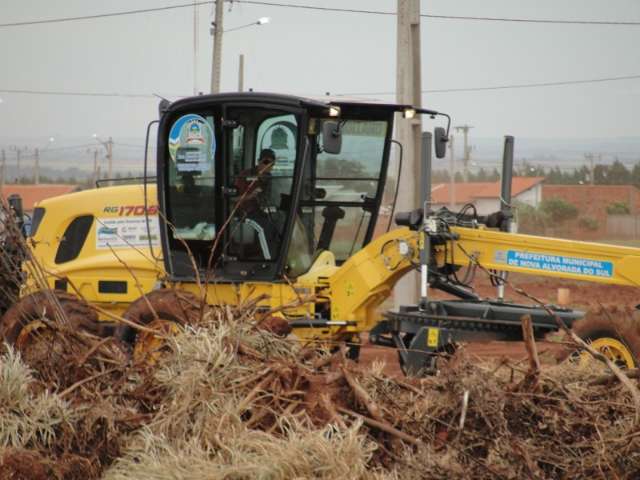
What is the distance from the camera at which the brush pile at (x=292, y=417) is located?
6.64m

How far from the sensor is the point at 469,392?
7.02 meters

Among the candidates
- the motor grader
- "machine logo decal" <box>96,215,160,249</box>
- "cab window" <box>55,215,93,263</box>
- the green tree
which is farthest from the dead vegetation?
the green tree

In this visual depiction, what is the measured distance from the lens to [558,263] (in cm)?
1220

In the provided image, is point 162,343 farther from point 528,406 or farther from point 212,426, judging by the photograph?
point 528,406

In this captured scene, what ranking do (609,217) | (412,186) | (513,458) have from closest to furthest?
1. (513,458)
2. (412,186)
3. (609,217)

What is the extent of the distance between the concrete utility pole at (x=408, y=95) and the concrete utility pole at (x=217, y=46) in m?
14.7

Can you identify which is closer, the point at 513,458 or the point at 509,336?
the point at 513,458

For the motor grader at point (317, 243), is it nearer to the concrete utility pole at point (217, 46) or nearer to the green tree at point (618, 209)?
the concrete utility pole at point (217, 46)

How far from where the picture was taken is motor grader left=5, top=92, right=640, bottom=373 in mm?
12367

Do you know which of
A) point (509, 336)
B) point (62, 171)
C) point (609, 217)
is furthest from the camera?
point (62, 171)

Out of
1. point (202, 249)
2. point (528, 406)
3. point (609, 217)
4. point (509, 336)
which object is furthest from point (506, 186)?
point (609, 217)

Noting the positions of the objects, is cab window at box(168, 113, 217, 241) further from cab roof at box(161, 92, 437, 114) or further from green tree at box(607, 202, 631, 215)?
green tree at box(607, 202, 631, 215)

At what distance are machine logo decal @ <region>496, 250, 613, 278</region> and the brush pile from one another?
4510 mm

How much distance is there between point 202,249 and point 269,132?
1.51 metres
